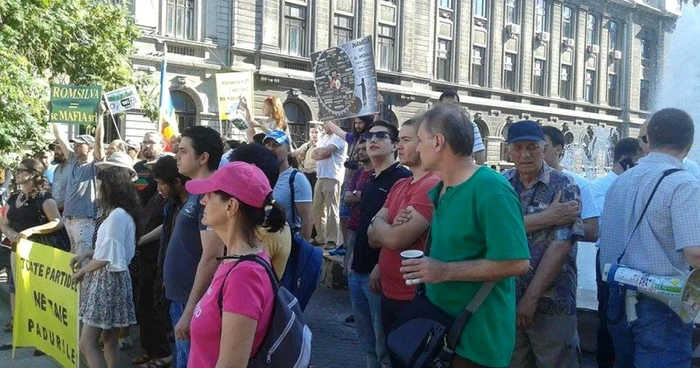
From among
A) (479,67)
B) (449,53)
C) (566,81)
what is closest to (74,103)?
(449,53)

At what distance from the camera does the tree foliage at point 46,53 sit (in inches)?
523

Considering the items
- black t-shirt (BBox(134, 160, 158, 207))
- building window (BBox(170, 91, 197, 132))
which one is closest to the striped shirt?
black t-shirt (BBox(134, 160, 158, 207))

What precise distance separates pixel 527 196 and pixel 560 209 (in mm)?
257

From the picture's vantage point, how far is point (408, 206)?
13.6 feet

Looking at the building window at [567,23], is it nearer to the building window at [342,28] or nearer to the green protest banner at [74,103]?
the building window at [342,28]

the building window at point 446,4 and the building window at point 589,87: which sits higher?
the building window at point 446,4

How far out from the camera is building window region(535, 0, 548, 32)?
46.5 m

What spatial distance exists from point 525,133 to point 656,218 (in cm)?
82

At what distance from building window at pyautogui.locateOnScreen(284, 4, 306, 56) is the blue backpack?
29.6 metres

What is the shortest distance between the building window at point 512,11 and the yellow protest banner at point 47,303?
41.2m

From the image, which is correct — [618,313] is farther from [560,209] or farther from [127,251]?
[127,251]

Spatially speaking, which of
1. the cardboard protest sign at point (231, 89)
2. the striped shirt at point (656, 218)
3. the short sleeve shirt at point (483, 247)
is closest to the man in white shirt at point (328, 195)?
the cardboard protest sign at point (231, 89)

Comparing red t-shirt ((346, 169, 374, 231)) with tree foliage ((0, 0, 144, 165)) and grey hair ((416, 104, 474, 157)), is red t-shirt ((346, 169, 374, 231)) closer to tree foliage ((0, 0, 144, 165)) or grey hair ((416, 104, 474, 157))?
grey hair ((416, 104, 474, 157))

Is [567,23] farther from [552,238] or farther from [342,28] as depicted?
[552,238]
